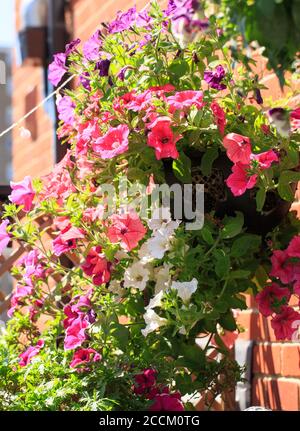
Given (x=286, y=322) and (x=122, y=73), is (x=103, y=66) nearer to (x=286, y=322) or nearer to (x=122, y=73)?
(x=122, y=73)

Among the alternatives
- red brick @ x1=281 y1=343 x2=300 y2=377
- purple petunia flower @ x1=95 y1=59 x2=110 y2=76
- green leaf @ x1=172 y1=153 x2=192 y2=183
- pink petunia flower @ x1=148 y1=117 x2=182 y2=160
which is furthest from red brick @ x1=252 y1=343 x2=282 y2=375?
purple petunia flower @ x1=95 y1=59 x2=110 y2=76

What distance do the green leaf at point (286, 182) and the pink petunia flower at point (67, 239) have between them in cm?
47

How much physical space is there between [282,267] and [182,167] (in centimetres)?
32

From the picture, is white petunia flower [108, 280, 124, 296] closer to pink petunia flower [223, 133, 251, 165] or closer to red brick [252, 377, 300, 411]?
pink petunia flower [223, 133, 251, 165]

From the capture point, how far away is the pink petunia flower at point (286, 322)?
186 cm

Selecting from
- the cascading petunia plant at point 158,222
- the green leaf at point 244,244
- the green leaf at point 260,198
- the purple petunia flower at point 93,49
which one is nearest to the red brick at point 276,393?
the cascading petunia plant at point 158,222

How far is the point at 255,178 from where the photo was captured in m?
1.72

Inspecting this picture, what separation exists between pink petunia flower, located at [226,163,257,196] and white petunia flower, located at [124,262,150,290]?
27 centimetres

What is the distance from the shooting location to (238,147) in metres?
1.70

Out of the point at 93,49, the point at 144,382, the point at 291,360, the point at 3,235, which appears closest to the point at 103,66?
the point at 93,49

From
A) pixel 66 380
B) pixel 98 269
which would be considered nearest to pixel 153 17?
pixel 98 269

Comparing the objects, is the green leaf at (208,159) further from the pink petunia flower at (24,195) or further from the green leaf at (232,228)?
the pink petunia flower at (24,195)

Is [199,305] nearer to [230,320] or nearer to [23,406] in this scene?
[230,320]

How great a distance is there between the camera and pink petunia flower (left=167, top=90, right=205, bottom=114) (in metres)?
1.73
